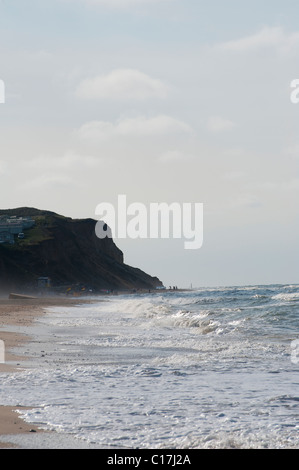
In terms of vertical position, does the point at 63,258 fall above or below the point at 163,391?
above

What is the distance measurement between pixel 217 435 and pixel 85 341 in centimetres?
1383

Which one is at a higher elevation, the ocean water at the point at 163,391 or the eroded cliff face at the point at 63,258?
the eroded cliff face at the point at 63,258

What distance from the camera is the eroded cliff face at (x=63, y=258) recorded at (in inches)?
5625

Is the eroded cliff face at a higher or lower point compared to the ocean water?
higher

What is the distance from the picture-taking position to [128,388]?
492 inches

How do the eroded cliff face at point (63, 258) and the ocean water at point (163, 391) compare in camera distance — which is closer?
the ocean water at point (163, 391)

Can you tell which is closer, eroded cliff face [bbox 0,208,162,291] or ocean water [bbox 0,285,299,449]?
ocean water [bbox 0,285,299,449]

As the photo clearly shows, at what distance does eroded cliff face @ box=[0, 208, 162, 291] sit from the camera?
469 ft

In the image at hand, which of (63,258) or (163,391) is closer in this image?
(163,391)

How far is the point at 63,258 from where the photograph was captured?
156000 mm
